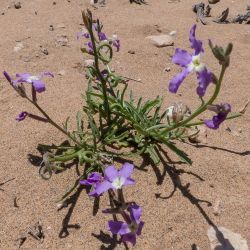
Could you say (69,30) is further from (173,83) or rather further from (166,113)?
(173,83)

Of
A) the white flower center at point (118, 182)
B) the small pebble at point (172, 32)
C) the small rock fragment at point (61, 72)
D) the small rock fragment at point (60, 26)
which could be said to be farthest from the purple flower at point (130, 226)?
the small rock fragment at point (60, 26)

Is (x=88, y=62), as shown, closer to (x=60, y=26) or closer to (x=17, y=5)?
(x=60, y=26)

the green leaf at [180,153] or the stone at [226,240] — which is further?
the green leaf at [180,153]

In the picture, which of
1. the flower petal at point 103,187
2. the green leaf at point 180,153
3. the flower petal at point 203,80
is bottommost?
the green leaf at point 180,153

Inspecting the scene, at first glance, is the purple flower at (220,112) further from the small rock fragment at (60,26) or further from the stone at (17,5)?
the stone at (17,5)

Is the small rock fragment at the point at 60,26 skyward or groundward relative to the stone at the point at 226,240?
skyward

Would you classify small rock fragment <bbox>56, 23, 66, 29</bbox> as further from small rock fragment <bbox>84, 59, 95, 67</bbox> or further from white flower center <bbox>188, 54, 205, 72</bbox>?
white flower center <bbox>188, 54, 205, 72</bbox>
